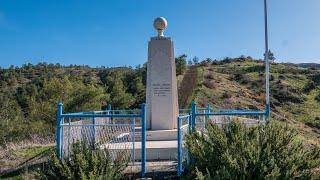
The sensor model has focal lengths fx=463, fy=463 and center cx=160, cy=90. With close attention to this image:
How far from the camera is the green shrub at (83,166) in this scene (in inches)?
322

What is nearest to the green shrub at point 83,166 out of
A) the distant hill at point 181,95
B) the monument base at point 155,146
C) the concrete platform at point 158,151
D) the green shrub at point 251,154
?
the monument base at point 155,146

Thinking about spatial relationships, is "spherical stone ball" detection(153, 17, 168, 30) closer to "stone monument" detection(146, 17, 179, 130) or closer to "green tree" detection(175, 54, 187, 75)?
"stone monument" detection(146, 17, 179, 130)

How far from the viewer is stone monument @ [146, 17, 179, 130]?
14766mm

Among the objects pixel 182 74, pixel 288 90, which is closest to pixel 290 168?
pixel 182 74

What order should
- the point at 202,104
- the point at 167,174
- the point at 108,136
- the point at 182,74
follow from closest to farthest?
the point at 167,174 → the point at 108,136 → the point at 202,104 → the point at 182,74

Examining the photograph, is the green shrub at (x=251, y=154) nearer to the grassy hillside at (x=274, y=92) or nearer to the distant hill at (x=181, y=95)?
the distant hill at (x=181, y=95)

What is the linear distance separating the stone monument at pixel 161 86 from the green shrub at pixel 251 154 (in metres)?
5.99

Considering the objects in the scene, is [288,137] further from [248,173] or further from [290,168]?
[248,173]

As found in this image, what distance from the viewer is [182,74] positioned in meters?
54.7

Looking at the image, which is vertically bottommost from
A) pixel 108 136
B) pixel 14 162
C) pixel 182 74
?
pixel 14 162

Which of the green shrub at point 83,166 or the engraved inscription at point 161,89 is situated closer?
the green shrub at point 83,166

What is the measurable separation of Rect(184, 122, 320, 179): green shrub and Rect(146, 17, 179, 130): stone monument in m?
5.99

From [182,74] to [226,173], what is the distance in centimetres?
4756

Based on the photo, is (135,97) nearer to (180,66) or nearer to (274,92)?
(180,66)
